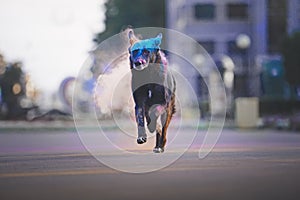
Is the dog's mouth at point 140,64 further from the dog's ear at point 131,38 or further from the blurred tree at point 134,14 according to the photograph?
the blurred tree at point 134,14

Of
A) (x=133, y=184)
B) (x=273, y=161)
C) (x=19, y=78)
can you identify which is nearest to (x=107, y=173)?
(x=133, y=184)

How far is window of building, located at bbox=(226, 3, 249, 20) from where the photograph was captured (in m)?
57.9

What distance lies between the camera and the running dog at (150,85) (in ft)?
36.4

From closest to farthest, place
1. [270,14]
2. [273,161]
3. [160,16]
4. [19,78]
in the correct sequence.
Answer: [273,161] < [19,78] < [270,14] < [160,16]

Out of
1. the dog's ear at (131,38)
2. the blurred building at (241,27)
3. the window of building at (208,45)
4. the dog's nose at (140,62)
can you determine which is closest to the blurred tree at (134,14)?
the blurred building at (241,27)

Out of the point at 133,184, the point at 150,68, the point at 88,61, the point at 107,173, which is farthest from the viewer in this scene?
the point at 88,61

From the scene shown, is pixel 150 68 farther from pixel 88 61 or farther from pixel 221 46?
pixel 221 46

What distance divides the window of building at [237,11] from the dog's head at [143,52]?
156ft

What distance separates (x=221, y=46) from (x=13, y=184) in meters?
49.9

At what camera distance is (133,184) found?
891 cm

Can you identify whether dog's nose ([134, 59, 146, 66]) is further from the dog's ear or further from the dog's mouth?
the dog's ear

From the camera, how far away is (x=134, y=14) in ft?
205

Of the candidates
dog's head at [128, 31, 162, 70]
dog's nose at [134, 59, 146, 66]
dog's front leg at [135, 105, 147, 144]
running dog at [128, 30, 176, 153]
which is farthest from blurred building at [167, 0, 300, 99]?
dog's nose at [134, 59, 146, 66]

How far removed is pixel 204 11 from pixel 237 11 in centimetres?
273
